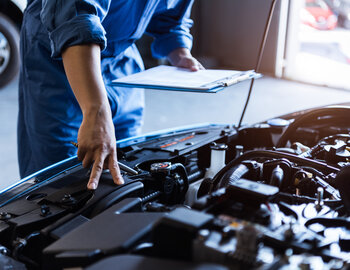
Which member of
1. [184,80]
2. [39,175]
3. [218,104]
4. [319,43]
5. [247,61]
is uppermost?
[184,80]

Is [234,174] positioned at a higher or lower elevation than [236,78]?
lower

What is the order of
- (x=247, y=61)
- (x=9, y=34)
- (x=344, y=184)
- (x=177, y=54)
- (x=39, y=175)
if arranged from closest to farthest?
(x=344, y=184)
(x=39, y=175)
(x=177, y=54)
(x=9, y=34)
(x=247, y=61)

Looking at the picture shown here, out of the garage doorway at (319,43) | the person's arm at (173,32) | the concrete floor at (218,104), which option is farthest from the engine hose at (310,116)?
the garage doorway at (319,43)

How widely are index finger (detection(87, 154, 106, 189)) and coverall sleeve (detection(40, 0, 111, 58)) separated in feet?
0.88

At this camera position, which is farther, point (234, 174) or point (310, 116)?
point (310, 116)

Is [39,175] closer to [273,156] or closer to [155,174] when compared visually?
[155,174]

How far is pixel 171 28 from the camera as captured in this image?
5.16 ft

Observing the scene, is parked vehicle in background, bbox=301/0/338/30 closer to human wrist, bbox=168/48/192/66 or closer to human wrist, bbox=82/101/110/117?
human wrist, bbox=168/48/192/66

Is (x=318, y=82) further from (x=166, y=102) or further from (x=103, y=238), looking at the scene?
(x=103, y=238)

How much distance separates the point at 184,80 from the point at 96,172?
0.38 metres

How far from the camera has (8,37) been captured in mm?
3643

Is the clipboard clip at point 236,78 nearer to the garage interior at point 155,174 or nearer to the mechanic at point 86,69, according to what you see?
the garage interior at point 155,174

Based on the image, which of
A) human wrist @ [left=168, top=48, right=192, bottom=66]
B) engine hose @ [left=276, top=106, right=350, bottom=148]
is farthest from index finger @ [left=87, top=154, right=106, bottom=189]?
human wrist @ [left=168, top=48, right=192, bottom=66]

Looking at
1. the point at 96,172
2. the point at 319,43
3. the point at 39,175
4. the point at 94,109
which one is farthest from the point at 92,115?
the point at 319,43
